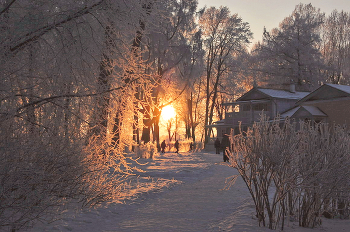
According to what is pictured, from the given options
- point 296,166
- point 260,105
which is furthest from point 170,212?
point 260,105

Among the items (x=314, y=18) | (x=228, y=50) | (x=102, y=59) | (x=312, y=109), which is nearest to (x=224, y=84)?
(x=228, y=50)

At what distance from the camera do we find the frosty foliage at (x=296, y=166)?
5953mm

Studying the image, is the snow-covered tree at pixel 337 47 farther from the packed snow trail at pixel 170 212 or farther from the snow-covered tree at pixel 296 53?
the packed snow trail at pixel 170 212

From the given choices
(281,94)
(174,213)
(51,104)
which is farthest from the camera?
(281,94)

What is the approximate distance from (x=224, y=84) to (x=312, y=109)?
18.1 metres

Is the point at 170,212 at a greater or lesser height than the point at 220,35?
lesser

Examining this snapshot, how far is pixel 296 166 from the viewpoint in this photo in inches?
236

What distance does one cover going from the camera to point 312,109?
31188mm

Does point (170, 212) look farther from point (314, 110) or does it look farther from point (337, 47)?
point (337, 47)

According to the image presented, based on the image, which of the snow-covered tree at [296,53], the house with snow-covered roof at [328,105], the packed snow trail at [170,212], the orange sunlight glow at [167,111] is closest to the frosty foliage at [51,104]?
the packed snow trail at [170,212]

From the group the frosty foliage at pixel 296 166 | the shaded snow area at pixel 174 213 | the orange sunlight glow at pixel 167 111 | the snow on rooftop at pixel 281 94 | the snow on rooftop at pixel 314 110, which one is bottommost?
the shaded snow area at pixel 174 213

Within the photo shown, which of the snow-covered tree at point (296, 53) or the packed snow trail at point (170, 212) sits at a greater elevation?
the snow-covered tree at point (296, 53)

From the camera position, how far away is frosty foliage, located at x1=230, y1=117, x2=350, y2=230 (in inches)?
234

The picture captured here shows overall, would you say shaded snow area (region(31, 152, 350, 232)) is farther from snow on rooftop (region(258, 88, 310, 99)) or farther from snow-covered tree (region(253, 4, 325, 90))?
snow-covered tree (region(253, 4, 325, 90))
